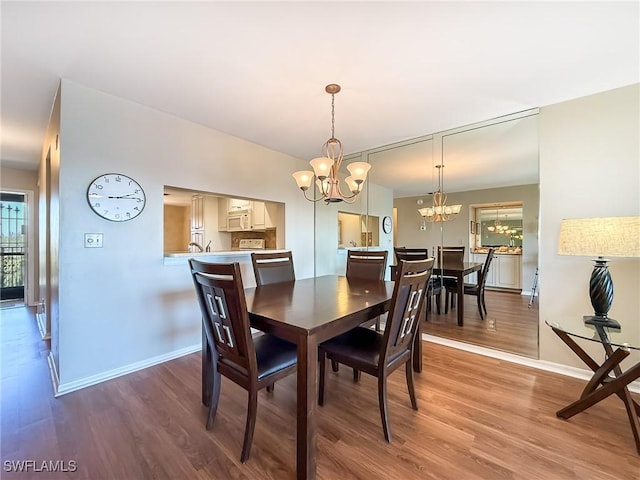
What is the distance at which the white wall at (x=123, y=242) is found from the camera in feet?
6.93

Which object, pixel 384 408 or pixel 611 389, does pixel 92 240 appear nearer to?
pixel 384 408

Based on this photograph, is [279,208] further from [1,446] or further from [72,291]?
[1,446]

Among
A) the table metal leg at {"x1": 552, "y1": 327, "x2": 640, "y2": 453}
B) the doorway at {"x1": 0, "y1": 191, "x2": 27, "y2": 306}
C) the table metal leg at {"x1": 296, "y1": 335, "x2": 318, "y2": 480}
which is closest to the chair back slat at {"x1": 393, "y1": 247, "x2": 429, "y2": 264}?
the table metal leg at {"x1": 552, "y1": 327, "x2": 640, "y2": 453}

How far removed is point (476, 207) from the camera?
11.5 feet

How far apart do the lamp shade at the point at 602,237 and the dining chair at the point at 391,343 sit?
1.05 m

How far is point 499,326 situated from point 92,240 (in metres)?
4.21

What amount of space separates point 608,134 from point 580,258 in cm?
103

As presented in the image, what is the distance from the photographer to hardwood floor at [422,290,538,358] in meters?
2.76

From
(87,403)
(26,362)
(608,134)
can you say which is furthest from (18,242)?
(608,134)

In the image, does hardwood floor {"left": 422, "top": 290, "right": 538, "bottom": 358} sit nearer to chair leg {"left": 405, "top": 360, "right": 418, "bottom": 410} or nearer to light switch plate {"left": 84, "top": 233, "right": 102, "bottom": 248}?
chair leg {"left": 405, "top": 360, "right": 418, "bottom": 410}

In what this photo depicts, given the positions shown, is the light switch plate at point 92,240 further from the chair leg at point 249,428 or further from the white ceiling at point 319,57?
the chair leg at point 249,428

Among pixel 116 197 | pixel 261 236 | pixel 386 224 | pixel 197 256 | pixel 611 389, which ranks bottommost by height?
pixel 611 389

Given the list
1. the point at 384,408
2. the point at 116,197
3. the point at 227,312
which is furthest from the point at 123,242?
the point at 384,408

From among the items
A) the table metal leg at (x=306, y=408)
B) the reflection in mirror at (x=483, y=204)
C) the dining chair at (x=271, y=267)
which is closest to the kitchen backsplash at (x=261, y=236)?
the dining chair at (x=271, y=267)
